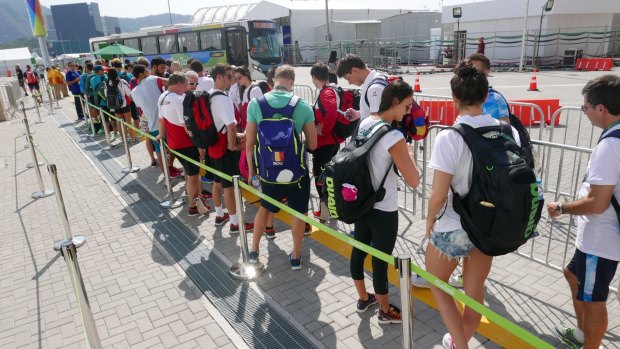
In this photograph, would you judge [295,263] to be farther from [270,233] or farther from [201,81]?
[201,81]

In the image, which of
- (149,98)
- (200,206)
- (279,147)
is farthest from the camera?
(149,98)

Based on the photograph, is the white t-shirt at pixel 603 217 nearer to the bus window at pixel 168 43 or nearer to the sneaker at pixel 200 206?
the sneaker at pixel 200 206

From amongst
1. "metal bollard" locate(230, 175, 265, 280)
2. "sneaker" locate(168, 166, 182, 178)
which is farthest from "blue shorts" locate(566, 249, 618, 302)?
"sneaker" locate(168, 166, 182, 178)

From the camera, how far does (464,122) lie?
2453 millimetres

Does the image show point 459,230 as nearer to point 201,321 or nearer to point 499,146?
point 499,146

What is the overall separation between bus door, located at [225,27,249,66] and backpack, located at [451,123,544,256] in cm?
2182

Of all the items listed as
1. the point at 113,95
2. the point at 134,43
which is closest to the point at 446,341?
the point at 113,95

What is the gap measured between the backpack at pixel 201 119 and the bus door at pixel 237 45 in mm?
18569

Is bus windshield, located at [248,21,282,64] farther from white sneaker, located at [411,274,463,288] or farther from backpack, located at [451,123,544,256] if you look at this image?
backpack, located at [451,123,544,256]

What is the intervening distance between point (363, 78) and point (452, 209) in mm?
2326

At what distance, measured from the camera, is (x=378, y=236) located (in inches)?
127

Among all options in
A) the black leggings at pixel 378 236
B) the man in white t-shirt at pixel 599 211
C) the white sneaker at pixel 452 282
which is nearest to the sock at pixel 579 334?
the man in white t-shirt at pixel 599 211

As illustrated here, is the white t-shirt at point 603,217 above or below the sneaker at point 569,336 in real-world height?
above

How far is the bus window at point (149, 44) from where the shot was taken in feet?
84.6
